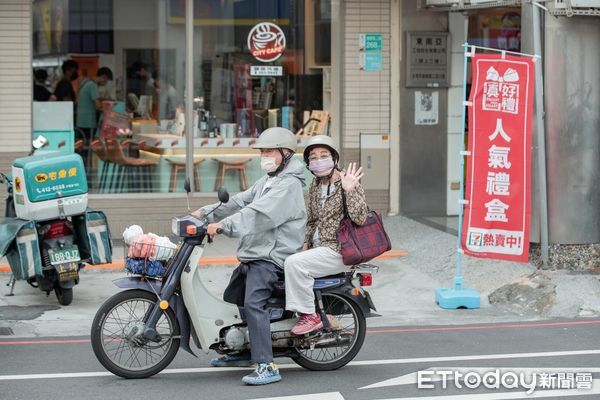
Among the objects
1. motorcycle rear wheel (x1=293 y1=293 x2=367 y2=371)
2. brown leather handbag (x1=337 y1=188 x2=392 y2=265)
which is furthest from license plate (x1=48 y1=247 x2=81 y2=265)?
brown leather handbag (x1=337 y1=188 x2=392 y2=265)

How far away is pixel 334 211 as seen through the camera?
8.20 meters

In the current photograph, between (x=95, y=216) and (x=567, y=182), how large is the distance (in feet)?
16.0

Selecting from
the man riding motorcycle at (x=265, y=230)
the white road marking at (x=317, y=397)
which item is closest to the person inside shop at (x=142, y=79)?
the man riding motorcycle at (x=265, y=230)

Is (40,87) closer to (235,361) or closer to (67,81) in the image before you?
(67,81)

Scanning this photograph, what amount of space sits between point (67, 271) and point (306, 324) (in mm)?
3425

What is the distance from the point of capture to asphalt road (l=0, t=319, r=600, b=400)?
7645 mm

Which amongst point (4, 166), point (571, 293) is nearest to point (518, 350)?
point (571, 293)

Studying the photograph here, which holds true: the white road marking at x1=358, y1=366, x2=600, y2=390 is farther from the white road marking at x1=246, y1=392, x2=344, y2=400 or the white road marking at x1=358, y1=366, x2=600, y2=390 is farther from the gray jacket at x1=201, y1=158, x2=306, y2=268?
the gray jacket at x1=201, y1=158, x2=306, y2=268

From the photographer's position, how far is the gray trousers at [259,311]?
Result: 7.83 m

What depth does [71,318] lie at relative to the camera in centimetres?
1046

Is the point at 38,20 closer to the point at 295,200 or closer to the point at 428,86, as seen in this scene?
the point at 428,86

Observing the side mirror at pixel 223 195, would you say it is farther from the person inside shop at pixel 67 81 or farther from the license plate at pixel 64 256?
the person inside shop at pixel 67 81

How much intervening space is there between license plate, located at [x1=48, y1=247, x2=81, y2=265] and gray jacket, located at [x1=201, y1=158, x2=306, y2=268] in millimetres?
2817

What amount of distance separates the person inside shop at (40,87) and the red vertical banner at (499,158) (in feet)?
19.5
